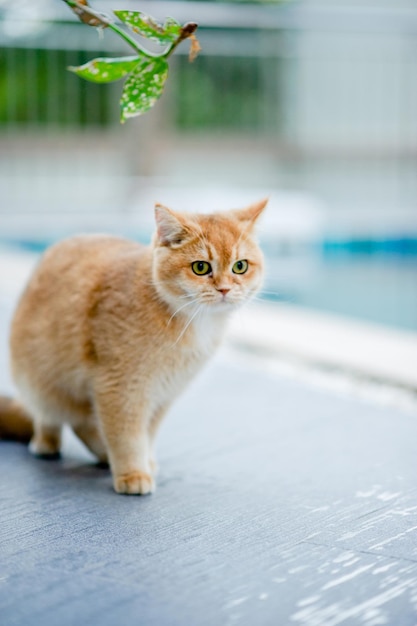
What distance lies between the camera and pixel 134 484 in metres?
1.70

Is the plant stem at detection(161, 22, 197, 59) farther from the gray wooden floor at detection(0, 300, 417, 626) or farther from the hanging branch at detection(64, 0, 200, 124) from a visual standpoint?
the gray wooden floor at detection(0, 300, 417, 626)

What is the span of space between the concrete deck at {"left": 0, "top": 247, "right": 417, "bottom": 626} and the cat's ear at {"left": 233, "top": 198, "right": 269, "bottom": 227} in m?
0.50

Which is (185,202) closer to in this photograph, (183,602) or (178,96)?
(178,96)

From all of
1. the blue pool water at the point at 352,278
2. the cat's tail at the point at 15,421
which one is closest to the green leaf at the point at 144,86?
the cat's tail at the point at 15,421

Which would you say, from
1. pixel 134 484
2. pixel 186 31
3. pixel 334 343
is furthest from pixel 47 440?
pixel 334 343

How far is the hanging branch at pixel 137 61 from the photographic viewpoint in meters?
1.42

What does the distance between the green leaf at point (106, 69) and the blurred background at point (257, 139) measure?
3.15 m

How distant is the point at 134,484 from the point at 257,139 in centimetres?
566

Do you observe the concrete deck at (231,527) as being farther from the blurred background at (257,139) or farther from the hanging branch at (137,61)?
the blurred background at (257,139)

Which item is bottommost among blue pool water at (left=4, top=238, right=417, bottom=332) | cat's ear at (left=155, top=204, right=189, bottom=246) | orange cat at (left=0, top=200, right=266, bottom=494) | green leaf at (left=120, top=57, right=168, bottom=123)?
blue pool water at (left=4, top=238, right=417, bottom=332)

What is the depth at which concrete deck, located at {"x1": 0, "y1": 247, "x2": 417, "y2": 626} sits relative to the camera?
1.22m

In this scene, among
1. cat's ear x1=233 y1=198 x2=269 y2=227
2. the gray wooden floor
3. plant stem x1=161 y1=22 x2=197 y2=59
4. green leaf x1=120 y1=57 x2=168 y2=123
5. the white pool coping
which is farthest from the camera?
the white pool coping

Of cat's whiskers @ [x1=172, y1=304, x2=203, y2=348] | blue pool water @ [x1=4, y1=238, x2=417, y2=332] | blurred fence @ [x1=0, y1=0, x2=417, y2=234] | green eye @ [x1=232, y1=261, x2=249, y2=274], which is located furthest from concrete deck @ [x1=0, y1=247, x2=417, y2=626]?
blurred fence @ [x1=0, y1=0, x2=417, y2=234]

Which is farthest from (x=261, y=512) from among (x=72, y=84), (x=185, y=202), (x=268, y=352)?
(x=72, y=84)
